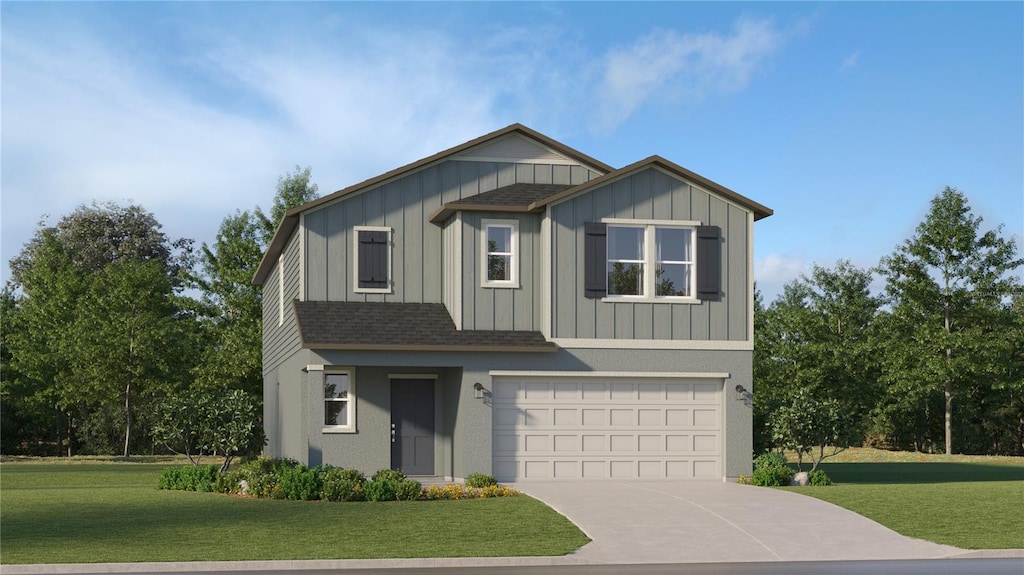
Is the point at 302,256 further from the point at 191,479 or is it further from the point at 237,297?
the point at 237,297

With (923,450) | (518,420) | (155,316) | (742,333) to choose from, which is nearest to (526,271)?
(518,420)

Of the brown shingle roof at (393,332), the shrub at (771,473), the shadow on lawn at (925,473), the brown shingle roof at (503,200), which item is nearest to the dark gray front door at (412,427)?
the brown shingle roof at (393,332)

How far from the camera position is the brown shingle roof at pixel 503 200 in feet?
88.0

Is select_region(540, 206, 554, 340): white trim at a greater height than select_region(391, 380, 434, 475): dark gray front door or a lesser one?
greater

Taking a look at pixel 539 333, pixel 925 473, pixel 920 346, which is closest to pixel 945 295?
pixel 920 346

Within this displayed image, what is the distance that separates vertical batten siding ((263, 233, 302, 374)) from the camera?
2927cm

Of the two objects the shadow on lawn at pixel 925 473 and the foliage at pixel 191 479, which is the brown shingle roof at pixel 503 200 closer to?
the foliage at pixel 191 479

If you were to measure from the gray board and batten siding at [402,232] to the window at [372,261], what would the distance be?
0.13 m

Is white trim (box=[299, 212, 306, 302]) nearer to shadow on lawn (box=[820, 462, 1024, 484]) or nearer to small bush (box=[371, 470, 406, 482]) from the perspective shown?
small bush (box=[371, 470, 406, 482])

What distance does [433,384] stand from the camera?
28.3 meters

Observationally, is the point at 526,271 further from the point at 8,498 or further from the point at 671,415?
the point at 8,498

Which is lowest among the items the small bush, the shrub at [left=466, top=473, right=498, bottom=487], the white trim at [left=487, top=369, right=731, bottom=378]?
the shrub at [left=466, top=473, right=498, bottom=487]

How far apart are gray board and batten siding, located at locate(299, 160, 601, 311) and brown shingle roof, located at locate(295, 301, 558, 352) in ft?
2.03

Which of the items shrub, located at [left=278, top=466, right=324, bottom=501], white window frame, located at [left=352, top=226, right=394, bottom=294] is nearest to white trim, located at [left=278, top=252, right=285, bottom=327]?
white window frame, located at [left=352, top=226, right=394, bottom=294]
